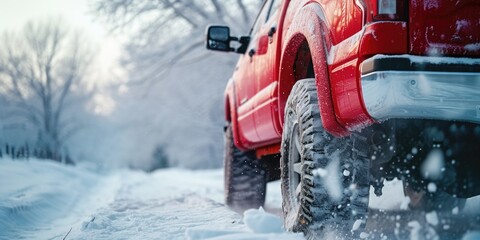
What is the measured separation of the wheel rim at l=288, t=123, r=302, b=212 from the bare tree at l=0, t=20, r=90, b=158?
3210 cm

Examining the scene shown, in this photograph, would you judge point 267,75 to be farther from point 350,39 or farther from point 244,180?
point 244,180

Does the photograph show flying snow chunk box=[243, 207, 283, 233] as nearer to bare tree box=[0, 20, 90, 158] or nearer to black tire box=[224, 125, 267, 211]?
black tire box=[224, 125, 267, 211]

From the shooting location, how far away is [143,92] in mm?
18281

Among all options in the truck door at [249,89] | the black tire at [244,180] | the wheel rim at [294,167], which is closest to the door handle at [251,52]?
the truck door at [249,89]

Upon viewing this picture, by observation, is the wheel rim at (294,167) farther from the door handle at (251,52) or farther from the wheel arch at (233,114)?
the wheel arch at (233,114)

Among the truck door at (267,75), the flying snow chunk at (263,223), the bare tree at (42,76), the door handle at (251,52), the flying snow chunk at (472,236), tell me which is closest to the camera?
the flying snow chunk at (472,236)

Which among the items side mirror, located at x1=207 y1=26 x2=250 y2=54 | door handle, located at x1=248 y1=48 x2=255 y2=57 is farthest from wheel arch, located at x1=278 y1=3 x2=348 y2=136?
side mirror, located at x1=207 y1=26 x2=250 y2=54

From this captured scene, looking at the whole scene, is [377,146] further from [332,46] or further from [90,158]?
[90,158]

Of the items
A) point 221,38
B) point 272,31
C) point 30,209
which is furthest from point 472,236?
point 30,209

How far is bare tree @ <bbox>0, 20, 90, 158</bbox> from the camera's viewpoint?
33781 millimetres

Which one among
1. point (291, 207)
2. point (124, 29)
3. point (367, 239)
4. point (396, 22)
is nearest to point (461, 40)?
point (396, 22)

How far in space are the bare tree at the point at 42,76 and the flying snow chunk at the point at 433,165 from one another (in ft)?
106

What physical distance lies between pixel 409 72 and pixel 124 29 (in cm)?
1384

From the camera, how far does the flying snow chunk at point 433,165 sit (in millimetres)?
3064
